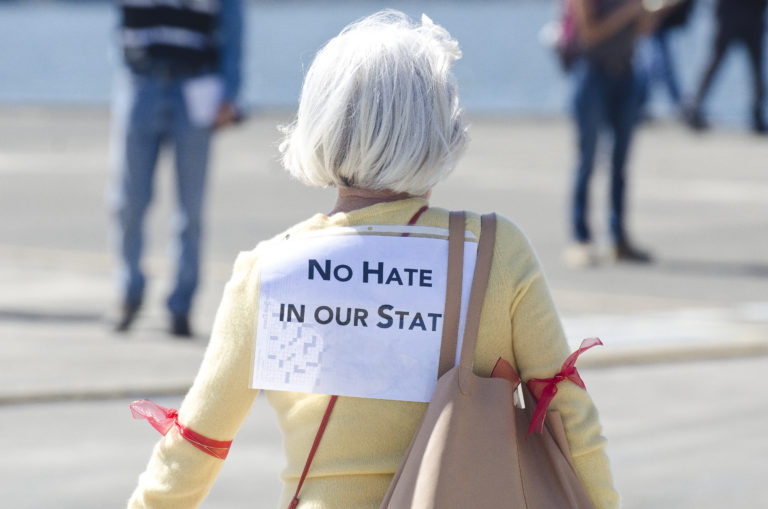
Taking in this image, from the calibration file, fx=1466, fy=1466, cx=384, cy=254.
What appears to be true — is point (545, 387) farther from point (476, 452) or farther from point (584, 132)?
point (584, 132)

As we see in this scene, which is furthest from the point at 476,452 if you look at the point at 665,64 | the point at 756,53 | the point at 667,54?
the point at 667,54

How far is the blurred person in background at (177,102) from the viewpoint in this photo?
6703mm

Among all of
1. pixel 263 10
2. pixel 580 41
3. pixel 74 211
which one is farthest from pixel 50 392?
pixel 263 10

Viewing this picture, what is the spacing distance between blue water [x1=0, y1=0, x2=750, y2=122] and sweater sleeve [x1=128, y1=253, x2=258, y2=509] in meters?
0.60

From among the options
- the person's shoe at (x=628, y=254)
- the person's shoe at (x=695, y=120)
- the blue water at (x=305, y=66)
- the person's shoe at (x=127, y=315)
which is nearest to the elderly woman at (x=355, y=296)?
the blue water at (x=305, y=66)

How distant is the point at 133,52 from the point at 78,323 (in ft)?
5.07

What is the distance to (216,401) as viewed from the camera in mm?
2354

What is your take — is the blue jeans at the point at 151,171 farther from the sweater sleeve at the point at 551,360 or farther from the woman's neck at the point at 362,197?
the sweater sleeve at the point at 551,360

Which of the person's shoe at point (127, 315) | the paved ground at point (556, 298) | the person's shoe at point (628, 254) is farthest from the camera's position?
the person's shoe at point (628, 254)

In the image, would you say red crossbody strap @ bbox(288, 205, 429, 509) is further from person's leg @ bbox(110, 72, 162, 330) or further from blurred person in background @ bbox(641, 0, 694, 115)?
blurred person in background @ bbox(641, 0, 694, 115)

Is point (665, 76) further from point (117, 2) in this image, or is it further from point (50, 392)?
point (50, 392)

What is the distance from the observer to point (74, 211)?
1195 cm

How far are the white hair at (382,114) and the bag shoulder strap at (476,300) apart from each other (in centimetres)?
14

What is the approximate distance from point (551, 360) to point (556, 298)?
5913 millimetres
